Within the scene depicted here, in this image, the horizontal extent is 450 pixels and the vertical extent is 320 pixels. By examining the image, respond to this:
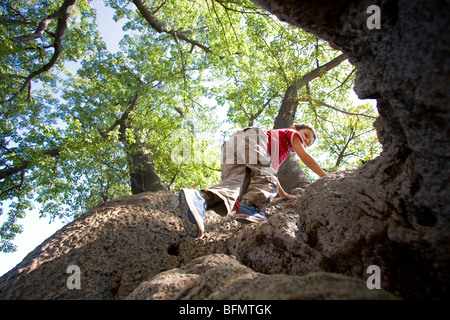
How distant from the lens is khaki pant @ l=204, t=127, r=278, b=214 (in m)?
2.63

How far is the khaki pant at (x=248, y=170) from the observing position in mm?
2631

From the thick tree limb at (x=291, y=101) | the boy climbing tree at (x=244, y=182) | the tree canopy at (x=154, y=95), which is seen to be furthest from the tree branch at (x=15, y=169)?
the thick tree limb at (x=291, y=101)

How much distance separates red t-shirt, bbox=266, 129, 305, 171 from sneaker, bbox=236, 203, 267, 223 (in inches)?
34.4

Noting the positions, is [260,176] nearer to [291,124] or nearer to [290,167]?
[290,167]

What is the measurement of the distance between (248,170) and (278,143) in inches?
30.6

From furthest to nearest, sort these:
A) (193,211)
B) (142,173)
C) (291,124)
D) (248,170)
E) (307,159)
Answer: (291,124) < (142,173) < (307,159) < (248,170) < (193,211)

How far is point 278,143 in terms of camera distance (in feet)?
11.1

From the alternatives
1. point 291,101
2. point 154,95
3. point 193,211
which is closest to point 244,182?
point 193,211

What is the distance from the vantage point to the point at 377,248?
5.16 ft

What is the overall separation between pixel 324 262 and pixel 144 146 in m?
6.21

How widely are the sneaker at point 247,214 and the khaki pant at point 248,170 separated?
93mm

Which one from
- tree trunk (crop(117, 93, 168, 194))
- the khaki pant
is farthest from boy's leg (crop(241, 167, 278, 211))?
tree trunk (crop(117, 93, 168, 194))
